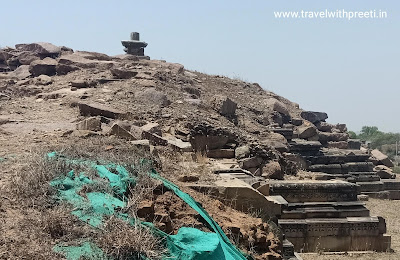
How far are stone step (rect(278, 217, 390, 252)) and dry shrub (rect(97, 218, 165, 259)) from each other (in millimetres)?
5108

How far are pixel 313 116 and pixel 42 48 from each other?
39.1 ft

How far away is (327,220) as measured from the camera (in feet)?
26.3

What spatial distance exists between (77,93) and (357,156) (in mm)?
9453

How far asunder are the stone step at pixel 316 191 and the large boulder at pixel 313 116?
12076 millimetres

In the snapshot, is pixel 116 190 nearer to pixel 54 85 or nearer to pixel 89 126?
pixel 89 126

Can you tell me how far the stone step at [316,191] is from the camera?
324 inches

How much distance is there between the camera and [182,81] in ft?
49.3

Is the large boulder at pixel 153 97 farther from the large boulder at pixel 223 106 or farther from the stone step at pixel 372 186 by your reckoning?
the stone step at pixel 372 186

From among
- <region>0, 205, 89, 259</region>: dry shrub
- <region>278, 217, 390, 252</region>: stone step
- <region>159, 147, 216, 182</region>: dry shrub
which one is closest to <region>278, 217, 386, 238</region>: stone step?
<region>278, 217, 390, 252</region>: stone step

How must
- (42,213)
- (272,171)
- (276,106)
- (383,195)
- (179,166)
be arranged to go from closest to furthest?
1. (42,213)
2. (179,166)
3. (272,171)
4. (383,195)
5. (276,106)

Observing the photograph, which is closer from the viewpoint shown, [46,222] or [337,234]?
[46,222]

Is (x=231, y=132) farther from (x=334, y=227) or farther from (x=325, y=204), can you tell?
(x=334, y=227)

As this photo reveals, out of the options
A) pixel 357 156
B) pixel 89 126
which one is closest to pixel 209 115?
pixel 89 126

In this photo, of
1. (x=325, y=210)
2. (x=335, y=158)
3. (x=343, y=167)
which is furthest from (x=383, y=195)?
(x=325, y=210)
